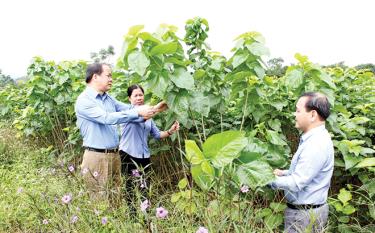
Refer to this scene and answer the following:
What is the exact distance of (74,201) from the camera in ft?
8.36

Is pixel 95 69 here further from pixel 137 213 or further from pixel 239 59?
pixel 137 213

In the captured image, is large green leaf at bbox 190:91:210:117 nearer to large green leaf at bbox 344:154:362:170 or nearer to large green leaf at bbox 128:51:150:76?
large green leaf at bbox 128:51:150:76

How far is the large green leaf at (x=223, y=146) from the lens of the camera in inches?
75.3

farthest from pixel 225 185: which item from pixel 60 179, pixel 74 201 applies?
pixel 60 179

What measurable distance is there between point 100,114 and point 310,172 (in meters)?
1.82

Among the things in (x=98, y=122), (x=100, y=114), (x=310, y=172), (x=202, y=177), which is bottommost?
(x=98, y=122)

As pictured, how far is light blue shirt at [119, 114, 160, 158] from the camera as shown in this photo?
11.6 ft

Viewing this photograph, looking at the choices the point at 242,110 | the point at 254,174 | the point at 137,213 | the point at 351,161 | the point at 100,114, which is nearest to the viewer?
the point at 254,174

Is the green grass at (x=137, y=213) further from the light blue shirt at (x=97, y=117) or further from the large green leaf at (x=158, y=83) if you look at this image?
the large green leaf at (x=158, y=83)

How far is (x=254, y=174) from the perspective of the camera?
6.84ft

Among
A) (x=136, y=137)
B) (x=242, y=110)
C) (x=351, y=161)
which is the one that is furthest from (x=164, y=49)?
(x=351, y=161)

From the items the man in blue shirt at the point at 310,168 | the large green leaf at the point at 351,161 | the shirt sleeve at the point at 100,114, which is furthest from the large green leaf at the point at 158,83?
the large green leaf at the point at 351,161

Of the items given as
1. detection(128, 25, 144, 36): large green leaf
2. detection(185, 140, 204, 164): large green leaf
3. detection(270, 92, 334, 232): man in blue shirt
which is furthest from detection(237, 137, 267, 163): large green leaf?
detection(128, 25, 144, 36): large green leaf

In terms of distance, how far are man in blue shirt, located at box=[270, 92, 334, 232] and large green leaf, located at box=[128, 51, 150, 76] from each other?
944mm
